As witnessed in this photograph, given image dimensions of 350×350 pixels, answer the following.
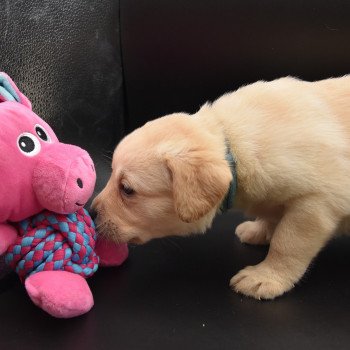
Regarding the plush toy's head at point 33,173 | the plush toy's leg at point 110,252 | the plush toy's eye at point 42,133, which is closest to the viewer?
the plush toy's head at point 33,173

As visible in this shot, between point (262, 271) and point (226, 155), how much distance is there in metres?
0.37

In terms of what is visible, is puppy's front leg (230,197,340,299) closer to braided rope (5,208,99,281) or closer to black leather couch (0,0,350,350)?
black leather couch (0,0,350,350)

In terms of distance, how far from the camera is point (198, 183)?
4.49ft

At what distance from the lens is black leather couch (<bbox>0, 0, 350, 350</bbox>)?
4.43ft

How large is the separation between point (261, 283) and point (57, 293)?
0.59 metres

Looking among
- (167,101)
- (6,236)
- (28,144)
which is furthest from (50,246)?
(167,101)

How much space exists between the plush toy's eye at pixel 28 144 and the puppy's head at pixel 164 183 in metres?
0.26

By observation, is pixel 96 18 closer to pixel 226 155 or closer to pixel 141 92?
pixel 141 92

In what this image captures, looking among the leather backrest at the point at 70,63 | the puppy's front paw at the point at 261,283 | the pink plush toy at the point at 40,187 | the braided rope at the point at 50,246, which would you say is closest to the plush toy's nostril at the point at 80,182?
the pink plush toy at the point at 40,187

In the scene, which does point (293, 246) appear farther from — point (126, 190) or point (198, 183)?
point (126, 190)

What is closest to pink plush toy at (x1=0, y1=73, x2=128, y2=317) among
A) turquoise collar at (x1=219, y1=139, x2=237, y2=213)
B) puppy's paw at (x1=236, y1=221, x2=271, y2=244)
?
turquoise collar at (x1=219, y1=139, x2=237, y2=213)

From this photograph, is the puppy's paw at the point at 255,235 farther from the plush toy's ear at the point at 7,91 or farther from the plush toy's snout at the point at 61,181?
the plush toy's ear at the point at 7,91

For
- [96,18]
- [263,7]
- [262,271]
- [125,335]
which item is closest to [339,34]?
[263,7]

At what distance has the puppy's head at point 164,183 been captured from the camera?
1.37m
